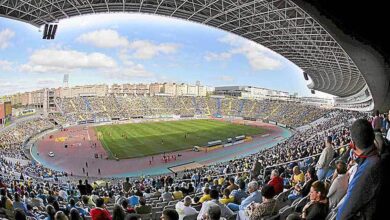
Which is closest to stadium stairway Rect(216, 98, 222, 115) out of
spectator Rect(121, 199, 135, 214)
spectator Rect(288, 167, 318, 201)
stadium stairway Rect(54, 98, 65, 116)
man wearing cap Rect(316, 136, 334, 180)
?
stadium stairway Rect(54, 98, 65, 116)

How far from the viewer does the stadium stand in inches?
156

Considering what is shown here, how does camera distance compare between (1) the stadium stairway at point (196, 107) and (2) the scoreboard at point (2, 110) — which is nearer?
(2) the scoreboard at point (2, 110)

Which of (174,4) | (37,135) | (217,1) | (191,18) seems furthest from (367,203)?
(37,135)

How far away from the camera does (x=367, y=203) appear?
7.35ft

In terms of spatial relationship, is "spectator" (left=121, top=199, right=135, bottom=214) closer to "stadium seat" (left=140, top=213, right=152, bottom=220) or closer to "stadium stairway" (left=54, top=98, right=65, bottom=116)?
"stadium seat" (left=140, top=213, right=152, bottom=220)

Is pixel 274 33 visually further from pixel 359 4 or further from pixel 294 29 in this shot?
pixel 359 4

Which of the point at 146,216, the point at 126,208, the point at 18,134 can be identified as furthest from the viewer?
the point at 18,134

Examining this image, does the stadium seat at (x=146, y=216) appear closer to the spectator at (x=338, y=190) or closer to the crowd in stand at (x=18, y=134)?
the spectator at (x=338, y=190)

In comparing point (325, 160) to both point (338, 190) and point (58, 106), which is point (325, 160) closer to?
point (338, 190)

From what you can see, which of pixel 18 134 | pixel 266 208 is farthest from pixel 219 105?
pixel 266 208

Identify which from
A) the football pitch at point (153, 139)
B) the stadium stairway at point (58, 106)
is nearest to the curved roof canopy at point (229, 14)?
the football pitch at point (153, 139)

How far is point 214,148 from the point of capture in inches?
1555

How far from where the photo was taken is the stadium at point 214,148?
13.0 feet

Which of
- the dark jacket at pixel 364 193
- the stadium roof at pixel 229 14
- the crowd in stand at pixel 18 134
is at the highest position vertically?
the stadium roof at pixel 229 14
